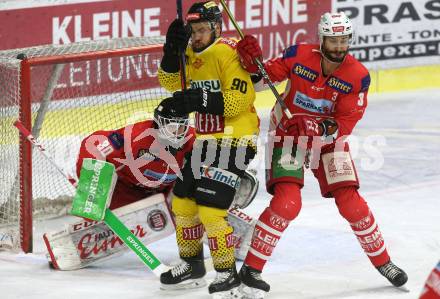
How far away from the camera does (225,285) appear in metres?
5.58

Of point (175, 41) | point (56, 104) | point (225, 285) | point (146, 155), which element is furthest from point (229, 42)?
point (56, 104)

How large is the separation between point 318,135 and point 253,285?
74cm

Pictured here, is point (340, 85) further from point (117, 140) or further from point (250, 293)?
point (117, 140)

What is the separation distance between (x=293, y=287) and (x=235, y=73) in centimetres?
105

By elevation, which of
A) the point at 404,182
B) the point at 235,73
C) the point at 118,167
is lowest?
the point at 404,182

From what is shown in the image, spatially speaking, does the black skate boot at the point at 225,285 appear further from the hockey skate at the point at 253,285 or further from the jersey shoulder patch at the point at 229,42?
the jersey shoulder patch at the point at 229,42

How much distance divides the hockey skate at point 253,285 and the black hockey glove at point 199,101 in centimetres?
73

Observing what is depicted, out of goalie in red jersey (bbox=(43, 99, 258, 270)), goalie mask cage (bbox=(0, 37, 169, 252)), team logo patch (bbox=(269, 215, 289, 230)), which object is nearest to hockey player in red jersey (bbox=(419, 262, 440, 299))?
team logo patch (bbox=(269, 215, 289, 230))

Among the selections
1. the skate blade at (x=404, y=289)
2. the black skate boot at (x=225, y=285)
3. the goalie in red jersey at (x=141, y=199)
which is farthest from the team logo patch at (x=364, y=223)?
the goalie in red jersey at (x=141, y=199)

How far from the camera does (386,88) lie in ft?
34.5

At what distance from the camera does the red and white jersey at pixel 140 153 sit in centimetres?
635

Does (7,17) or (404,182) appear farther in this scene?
(7,17)

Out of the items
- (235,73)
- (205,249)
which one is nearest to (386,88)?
(205,249)

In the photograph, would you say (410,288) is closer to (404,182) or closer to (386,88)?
(404,182)
